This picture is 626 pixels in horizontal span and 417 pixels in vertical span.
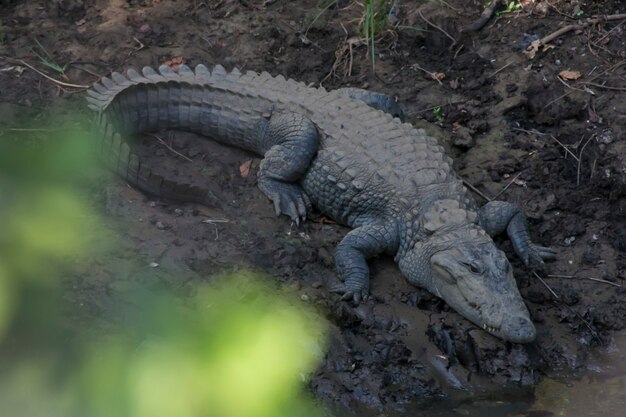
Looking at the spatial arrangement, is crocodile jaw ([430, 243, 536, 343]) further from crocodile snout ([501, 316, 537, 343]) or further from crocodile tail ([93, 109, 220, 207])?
crocodile tail ([93, 109, 220, 207])

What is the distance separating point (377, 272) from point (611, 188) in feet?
5.90

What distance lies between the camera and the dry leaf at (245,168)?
20.0 feet

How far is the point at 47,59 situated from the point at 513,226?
12.5ft

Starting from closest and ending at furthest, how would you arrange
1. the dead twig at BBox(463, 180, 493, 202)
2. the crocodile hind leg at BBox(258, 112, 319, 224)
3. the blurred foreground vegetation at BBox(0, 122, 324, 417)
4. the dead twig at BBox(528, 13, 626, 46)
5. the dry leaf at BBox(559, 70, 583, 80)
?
the blurred foreground vegetation at BBox(0, 122, 324, 417) → the crocodile hind leg at BBox(258, 112, 319, 224) → the dead twig at BBox(463, 180, 493, 202) → the dry leaf at BBox(559, 70, 583, 80) → the dead twig at BBox(528, 13, 626, 46)

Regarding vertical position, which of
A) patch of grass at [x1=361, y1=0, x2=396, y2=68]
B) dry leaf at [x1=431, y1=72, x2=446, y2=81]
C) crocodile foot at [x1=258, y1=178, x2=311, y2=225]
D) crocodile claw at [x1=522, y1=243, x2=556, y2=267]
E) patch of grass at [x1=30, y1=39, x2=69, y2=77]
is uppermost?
patch of grass at [x1=361, y1=0, x2=396, y2=68]

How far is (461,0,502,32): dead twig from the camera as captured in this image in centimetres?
734

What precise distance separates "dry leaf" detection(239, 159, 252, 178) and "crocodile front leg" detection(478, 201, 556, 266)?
66.4 inches

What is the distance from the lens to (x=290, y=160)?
5898 millimetres

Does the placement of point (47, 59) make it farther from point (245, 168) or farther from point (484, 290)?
point (484, 290)

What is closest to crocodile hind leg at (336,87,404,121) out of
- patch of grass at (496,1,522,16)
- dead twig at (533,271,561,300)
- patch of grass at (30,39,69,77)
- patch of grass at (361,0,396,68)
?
patch of grass at (361,0,396,68)

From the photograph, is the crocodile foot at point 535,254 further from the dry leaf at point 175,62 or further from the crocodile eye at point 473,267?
the dry leaf at point 175,62

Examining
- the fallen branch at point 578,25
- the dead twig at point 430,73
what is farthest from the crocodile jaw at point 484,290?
the fallen branch at point 578,25

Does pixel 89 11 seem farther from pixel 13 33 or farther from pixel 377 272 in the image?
pixel 377 272

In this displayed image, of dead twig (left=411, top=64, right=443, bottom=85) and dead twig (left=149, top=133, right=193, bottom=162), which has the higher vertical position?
dead twig (left=411, top=64, right=443, bottom=85)
